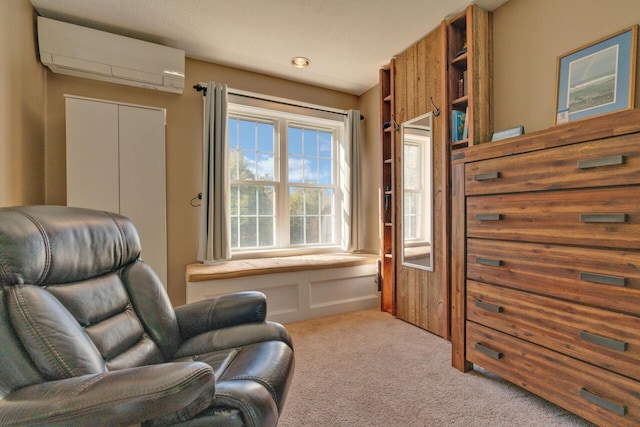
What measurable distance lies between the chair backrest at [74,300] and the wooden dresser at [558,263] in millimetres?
1735

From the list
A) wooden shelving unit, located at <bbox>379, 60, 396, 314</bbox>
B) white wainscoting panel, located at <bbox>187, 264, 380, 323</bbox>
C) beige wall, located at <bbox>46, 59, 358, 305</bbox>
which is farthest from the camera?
wooden shelving unit, located at <bbox>379, 60, 396, 314</bbox>

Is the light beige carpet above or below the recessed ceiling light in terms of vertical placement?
below

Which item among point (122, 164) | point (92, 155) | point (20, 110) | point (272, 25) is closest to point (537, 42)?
point (272, 25)

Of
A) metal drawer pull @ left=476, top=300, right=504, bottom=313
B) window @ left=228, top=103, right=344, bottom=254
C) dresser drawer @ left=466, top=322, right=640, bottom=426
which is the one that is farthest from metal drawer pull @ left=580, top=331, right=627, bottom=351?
window @ left=228, top=103, right=344, bottom=254

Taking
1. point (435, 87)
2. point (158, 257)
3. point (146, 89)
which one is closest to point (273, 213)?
point (158, 257)

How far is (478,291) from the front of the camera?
1783mm

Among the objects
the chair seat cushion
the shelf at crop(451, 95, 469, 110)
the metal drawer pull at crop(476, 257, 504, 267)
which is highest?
the shelf at crop(451, 95, 469, 110)

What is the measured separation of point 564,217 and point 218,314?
5.75 feet

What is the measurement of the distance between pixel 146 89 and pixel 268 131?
123 centimetres

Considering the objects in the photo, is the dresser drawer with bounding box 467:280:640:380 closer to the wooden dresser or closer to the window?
the wooden dresser

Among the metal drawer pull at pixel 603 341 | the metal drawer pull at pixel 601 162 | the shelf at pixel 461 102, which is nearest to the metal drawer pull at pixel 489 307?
the metal drawer pull at pixel 603 341

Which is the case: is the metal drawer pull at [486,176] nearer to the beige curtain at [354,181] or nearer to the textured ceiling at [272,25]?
the textured ceiling at [272,25]

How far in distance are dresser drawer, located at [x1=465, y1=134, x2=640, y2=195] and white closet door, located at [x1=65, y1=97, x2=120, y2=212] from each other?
2.65m

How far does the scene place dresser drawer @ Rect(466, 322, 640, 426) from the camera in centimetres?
121
